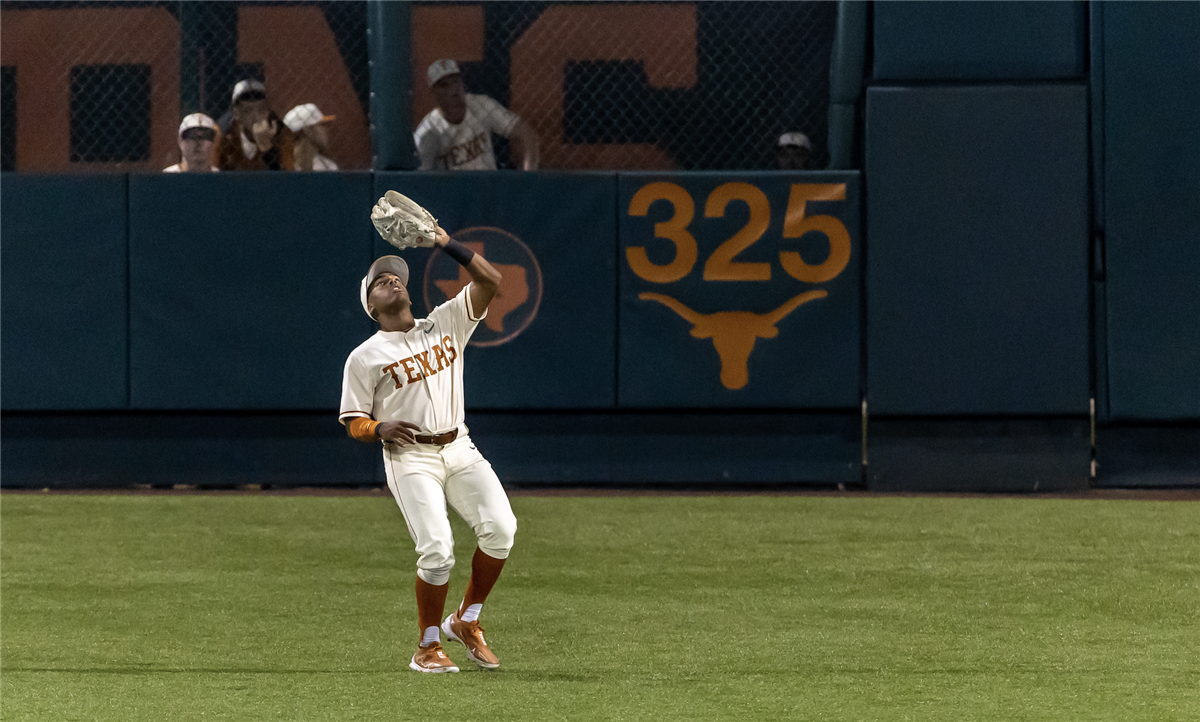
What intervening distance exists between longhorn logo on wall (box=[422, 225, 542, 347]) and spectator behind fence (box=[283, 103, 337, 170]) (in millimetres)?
1184

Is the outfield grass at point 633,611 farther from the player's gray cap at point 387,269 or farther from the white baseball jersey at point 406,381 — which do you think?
the player's gray cap at point 387,269

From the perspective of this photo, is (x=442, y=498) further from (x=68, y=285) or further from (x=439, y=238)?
(x=68, y=285)

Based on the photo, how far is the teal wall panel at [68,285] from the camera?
10.1 metres

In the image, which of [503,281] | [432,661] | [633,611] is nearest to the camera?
[432,661]

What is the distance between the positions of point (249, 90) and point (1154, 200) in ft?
20.7

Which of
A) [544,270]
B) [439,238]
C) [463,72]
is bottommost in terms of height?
[439,238]

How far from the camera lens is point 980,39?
986 cm

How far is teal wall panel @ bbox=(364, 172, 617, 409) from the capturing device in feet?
33.0

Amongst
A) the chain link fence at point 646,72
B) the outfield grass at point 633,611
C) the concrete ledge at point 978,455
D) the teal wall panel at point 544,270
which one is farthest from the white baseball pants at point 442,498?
the chain link fence at point 646,72

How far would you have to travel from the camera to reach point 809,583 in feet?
22.7

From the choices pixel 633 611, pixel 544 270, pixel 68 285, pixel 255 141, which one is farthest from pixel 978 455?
pixel 68 285

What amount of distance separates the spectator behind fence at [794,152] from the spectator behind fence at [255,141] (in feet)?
11.5

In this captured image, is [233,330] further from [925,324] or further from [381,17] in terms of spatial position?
[925,324]

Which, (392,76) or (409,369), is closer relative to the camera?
(409,369)
